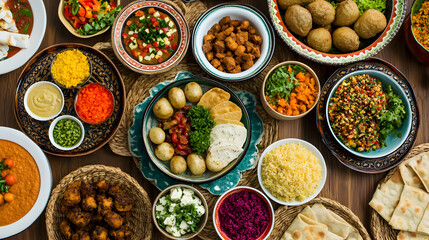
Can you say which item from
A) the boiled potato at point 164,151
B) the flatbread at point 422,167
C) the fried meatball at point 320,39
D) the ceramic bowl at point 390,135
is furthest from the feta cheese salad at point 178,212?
the flatbread at point 422,167

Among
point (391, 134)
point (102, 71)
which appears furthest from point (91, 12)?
point (391, 134)

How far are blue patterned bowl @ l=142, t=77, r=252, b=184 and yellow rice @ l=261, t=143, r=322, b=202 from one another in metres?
0.27

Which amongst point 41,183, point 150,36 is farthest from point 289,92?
point 41,183

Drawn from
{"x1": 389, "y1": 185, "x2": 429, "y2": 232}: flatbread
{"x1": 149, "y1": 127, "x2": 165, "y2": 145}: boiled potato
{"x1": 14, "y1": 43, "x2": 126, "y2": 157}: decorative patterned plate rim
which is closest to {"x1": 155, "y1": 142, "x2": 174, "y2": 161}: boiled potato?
{"x1": 149, "y1": 127, "x2": 165, "y2": 145}: boiled potato

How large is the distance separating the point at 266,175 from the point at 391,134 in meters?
1.17

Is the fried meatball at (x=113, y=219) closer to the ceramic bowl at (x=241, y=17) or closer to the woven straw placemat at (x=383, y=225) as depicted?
the ceramic bowl at (x=241, y=17)

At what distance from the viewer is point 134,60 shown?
318 cm

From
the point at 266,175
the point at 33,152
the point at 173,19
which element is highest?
the point at 173,19

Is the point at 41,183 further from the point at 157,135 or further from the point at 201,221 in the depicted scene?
the point at 201,221

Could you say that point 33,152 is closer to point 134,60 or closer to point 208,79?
point 134,60

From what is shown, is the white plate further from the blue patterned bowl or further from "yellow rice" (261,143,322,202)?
"yellow rice" (261,143,322,202)

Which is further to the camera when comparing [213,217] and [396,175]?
[396,175]

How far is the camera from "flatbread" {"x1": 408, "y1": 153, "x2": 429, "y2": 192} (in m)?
3.28

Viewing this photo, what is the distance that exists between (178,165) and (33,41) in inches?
65.6
